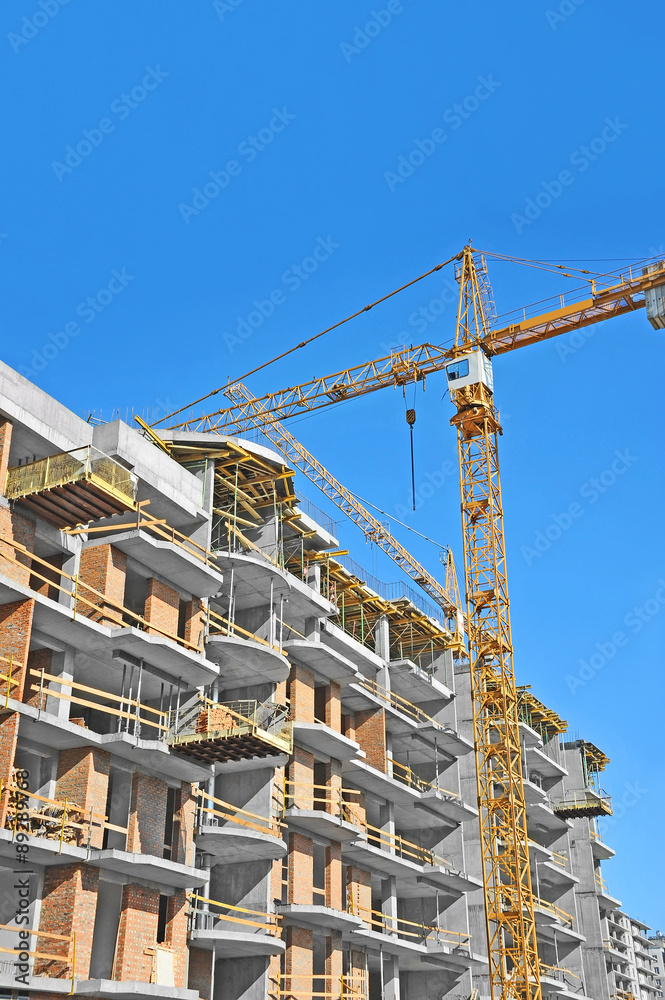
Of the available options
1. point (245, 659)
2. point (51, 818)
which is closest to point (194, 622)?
point (245, 659)

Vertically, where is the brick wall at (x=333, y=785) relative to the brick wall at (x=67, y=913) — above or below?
above

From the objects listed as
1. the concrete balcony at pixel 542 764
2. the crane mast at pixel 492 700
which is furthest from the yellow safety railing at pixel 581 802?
the crane mast at pixel 492 700

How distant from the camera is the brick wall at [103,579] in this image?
107 ft

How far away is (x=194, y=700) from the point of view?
34781 mm

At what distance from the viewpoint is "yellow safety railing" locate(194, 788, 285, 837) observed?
36750mm

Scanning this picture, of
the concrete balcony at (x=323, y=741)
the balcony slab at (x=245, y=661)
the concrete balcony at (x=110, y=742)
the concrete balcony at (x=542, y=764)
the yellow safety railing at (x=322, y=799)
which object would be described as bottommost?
the concrete balcony at (x=110, y=742)

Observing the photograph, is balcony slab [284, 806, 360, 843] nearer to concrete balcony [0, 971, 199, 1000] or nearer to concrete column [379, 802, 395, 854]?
concrete column [379, 802, 395, 854]

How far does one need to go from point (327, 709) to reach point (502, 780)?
14.1 metres

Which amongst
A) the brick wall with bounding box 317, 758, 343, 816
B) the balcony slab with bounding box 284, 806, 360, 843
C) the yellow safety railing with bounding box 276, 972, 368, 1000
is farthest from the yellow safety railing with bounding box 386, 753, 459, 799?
the yellow safety railing with bounding box 276, 972, 368, 1000

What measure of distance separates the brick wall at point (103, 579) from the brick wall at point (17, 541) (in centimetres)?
221

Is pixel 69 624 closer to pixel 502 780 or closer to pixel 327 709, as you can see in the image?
pixel 327 709

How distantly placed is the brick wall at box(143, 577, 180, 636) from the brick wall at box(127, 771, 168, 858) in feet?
14.9

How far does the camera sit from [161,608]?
3541cm

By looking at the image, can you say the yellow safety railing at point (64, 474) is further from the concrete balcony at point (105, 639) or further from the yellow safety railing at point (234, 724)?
the yellow safety railing at point (234, 724)
